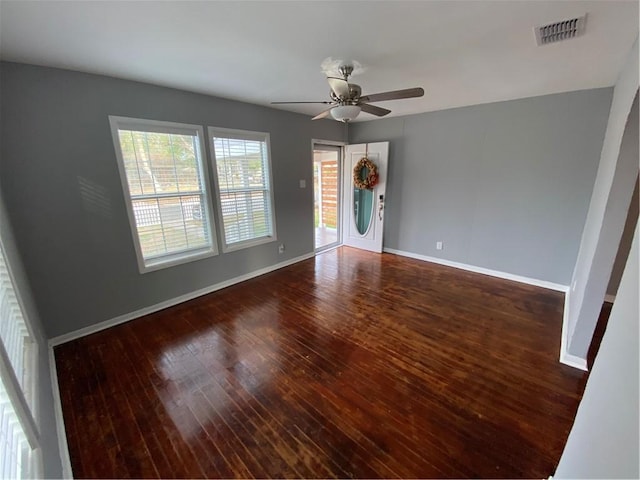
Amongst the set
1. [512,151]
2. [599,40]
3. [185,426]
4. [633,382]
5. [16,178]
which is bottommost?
[185,426]

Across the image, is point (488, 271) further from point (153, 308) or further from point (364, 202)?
point (153, 308)

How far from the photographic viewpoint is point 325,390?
2.00m

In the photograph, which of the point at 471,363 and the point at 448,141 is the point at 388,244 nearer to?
the point at 448,141

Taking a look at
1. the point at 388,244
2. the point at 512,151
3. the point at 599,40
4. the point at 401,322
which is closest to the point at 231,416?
the point at 401,322

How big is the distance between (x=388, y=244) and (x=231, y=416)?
4.03 metres

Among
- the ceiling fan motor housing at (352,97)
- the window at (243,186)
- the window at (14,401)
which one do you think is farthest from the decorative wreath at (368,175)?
the window at (14,401)

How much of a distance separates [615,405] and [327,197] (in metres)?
5.70

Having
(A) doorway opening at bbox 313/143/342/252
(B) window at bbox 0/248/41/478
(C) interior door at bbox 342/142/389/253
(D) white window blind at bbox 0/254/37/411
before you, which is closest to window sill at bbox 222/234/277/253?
(A) doorway opening at bbox 313/143/342/252

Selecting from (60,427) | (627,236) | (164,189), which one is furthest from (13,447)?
(627,236)

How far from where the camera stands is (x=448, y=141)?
409 cm

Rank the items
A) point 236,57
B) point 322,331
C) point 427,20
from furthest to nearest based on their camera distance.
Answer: point 322,331, point 236,57, point 427,20

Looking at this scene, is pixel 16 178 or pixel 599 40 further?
pixel 16 178

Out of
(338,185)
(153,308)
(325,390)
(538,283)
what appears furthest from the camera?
(338,185)

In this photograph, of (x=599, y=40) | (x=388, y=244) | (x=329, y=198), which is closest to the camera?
(x=599, y=40)
